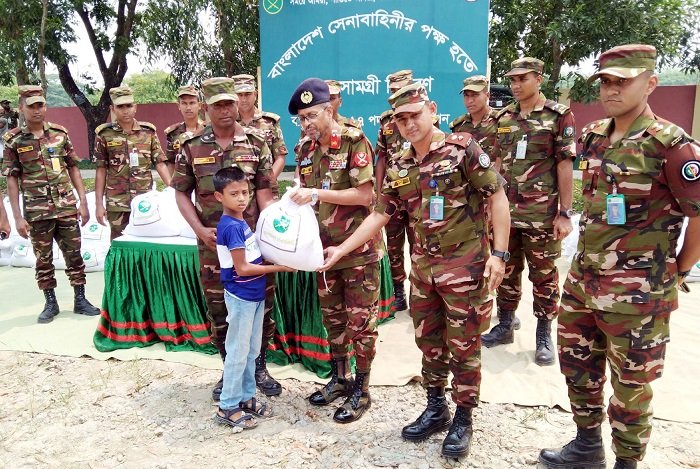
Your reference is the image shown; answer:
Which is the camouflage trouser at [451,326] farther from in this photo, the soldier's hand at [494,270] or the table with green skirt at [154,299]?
the table with green skirt at [154,299]

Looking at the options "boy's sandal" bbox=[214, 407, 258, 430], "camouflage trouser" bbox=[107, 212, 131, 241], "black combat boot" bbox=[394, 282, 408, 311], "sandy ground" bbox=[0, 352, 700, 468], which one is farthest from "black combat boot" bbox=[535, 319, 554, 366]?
"camouflage trouser" bbox=[107, 212, 131, 241]

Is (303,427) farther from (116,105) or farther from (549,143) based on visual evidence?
(116,105)

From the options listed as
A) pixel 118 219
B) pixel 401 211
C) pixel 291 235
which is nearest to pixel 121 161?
pixel 118 219

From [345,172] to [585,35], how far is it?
7.62 m

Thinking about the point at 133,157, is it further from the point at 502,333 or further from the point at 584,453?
the point at 584,453

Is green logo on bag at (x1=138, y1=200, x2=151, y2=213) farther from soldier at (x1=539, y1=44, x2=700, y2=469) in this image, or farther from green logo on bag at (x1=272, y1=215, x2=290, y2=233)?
soldier at (x1=539, y1=44, x2=700, y2=469)

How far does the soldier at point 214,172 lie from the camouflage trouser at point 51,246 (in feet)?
7.17

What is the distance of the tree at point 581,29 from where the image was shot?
8.55 meters

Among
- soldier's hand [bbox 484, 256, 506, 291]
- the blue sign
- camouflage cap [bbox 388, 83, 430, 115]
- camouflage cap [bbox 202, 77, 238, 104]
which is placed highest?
the blue sign

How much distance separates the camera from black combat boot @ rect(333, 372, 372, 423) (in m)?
3.05

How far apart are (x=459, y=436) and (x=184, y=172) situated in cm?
209

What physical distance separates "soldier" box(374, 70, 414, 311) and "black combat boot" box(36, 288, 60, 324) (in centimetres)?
303

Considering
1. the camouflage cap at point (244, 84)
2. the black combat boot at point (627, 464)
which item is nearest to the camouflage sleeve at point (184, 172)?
the camouflage cap at point (244, 84)

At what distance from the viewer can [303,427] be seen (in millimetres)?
3039
